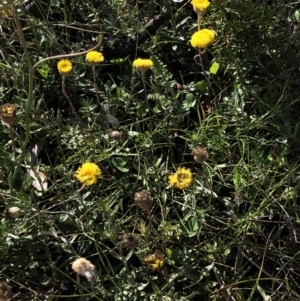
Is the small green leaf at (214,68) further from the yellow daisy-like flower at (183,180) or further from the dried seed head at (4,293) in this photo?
the dried seed head at (4,293)

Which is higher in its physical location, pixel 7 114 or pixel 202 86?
pixel 7 114

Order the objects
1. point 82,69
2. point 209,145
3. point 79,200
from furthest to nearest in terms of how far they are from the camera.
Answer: point 82,69
point 209,145
point 79,200

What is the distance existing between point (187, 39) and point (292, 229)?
687 millimetres

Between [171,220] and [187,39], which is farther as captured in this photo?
[187,39]

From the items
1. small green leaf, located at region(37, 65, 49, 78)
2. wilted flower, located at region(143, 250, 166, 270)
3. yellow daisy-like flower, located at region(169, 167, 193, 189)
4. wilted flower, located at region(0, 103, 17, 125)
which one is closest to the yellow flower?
wilted flower, located at region(143, 250, 166, 270)

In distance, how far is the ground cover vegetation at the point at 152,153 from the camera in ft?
4.91

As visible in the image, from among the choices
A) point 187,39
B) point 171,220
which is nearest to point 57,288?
point 171,220

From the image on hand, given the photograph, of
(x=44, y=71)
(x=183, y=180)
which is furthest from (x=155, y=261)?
(x=44, y=71)

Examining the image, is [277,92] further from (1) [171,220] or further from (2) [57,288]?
(2) [57,288]

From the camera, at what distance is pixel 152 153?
64.5 inches

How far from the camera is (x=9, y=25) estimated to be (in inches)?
71.6

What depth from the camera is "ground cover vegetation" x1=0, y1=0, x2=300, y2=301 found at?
4.91 feet

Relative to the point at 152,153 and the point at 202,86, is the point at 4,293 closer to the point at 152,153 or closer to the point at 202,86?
the point at 152,153

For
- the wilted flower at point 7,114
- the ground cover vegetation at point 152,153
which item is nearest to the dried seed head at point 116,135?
the ground cover vegetation at point 152,153
